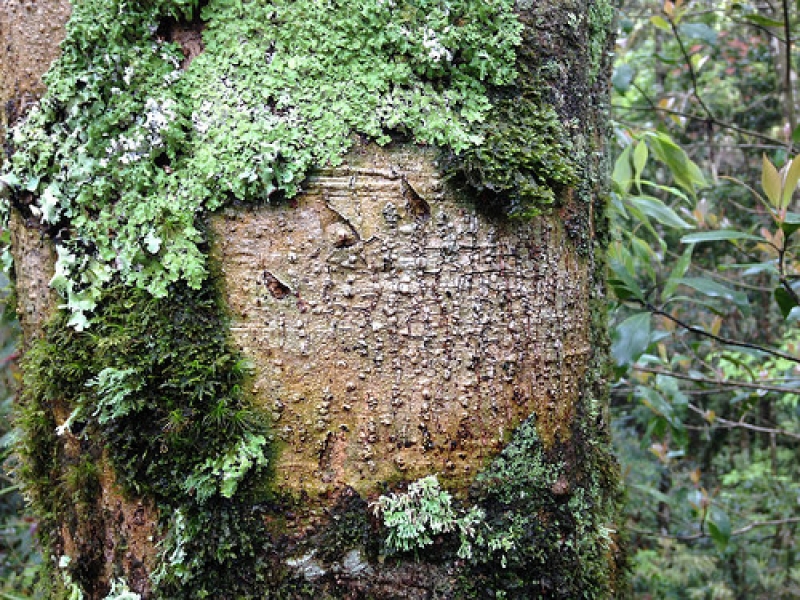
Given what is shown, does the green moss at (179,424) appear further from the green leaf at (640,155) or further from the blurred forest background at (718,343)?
the blurred forest background at (718,343)

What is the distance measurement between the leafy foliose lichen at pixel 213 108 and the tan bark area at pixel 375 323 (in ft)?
0.16

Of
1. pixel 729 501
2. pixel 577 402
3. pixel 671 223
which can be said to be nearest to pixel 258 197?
pixel 577 402

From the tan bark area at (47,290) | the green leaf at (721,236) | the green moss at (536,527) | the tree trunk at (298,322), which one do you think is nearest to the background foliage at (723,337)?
the green leaf at (721,236)

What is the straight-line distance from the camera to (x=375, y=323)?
77 cm

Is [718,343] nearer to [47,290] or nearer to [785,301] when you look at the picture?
[785,301]

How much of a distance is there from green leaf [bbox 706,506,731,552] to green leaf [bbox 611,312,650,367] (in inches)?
51.1

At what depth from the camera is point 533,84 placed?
2.81 feet

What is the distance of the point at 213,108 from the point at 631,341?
138cm

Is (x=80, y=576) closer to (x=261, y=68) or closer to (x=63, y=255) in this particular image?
(x=63, y=255)

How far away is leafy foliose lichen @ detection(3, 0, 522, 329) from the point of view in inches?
31.0

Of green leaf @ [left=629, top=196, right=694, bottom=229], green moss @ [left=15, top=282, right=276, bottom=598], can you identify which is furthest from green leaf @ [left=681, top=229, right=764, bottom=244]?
green moss @ [left=15, top=282, right=276, bottom=598]

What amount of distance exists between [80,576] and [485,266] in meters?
0.70

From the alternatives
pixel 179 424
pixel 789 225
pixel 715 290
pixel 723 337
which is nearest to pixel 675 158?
pixel 789 225

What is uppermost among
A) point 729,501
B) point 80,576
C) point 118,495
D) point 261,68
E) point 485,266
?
point 261,68
